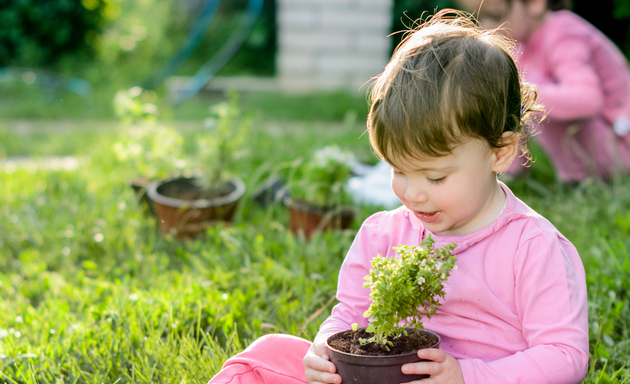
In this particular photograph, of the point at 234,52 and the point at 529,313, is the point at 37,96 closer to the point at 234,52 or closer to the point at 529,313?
the point at 234,52

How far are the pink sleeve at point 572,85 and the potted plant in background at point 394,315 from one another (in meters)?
2.05

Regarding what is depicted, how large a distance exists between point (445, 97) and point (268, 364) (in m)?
0.77

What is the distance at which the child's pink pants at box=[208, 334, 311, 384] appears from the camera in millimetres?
1417

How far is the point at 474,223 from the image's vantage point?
1.40 meters

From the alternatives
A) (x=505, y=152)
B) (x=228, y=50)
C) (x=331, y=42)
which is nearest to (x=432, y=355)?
(x=505, y=152)

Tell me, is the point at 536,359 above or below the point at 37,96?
above

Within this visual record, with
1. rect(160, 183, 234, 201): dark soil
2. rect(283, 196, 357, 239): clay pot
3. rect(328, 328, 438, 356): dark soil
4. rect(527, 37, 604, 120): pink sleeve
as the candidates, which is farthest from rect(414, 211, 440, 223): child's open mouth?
rect(527, 37, 604, 120): pink sleeve

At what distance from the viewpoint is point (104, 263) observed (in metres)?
2.65

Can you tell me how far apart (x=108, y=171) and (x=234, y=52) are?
4.58 m

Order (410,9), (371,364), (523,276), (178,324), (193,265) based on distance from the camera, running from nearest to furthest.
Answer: (371,364) < (523,276) < (178,324) < (193,265) < (410,9)

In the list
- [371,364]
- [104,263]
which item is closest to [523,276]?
[371,364]

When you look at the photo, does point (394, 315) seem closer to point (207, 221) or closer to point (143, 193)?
point (207, 221)

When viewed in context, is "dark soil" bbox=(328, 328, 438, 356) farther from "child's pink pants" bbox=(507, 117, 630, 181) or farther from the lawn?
"child's pink pants" bbox=(507, 117, 630, 181)

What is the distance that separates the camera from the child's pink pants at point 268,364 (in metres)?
1.42
